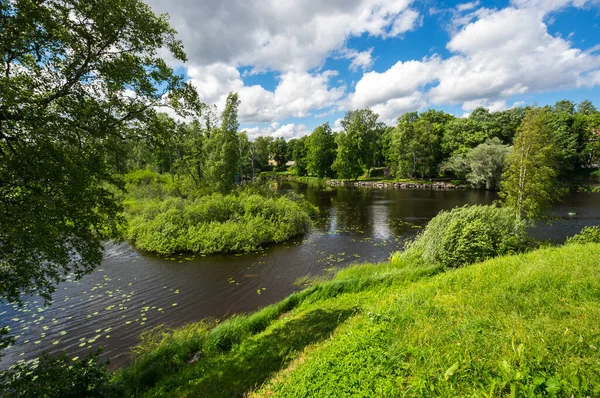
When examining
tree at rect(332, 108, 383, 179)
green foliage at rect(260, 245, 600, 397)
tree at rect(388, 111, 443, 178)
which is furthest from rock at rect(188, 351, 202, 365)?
tree at rect(332, 108, 383, 179)

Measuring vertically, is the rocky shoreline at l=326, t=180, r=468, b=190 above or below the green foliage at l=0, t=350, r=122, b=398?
above

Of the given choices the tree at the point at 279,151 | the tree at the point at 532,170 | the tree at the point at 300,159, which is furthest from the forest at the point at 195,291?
the tree at the point at 279,151

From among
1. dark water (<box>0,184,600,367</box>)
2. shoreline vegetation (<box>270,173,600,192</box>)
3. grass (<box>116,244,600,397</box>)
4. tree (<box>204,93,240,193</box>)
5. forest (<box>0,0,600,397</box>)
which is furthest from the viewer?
shoreline vegetation (<box>270,173,600,192</box>)

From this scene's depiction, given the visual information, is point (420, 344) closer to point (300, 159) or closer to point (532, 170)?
point (532, 170)

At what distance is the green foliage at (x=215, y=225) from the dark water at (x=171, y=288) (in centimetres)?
103

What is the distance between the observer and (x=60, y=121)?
599 cm

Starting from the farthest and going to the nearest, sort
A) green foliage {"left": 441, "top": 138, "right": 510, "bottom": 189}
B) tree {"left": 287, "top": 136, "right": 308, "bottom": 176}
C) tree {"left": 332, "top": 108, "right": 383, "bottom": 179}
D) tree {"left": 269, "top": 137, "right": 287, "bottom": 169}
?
tree {"left": 269, "top": 137, "right": 287, "bottom": 169} < tree {"left": 287, "top": 136, "right": 308, "bottom": 176} < tree {"left": 332, "top": 108, "right": 383, "bottom": 179} < green foliage {"left": 441, "top": 138, "right": 510, "bottom": 189}

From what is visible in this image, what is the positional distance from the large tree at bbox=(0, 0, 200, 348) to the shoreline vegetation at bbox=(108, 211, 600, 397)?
3505mm

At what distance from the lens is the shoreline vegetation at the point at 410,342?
409 cm

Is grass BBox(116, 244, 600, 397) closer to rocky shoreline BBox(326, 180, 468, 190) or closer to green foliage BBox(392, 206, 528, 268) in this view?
green foliage BBox(392, 206, 528, 268)

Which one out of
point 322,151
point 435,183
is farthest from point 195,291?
point 322,151

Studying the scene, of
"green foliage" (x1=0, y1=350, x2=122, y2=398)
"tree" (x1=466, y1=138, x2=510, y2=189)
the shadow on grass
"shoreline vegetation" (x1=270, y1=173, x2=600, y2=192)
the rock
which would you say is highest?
"tree" (x1=466, y1=138, x2=510, y2=189)

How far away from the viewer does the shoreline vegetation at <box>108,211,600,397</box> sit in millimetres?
4090

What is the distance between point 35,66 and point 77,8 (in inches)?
71.2
